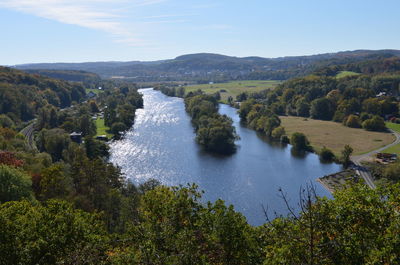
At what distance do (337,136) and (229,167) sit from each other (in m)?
24.0

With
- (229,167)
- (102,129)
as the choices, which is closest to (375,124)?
(229,167)

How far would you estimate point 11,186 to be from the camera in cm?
1939

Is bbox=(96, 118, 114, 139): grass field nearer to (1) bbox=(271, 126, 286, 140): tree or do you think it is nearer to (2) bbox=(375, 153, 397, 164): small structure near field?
(1) bbox=(271, 126, 286, 140): tree

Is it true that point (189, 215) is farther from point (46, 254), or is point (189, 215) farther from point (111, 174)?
point (111, 174)

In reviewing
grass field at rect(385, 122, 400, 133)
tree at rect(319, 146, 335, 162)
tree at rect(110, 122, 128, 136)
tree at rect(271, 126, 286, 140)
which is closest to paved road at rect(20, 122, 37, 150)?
tree at rect(110, 122, 128, 136)

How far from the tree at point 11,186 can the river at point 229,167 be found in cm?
1633

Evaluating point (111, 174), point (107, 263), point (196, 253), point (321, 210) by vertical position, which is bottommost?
point (111, 174)

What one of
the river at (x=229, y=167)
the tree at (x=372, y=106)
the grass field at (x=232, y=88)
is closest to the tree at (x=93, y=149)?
the river at (x=229, y=167)

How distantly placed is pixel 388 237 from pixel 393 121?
223 feet

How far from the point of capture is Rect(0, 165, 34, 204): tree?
19.4 meters

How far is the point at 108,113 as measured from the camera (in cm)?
6669

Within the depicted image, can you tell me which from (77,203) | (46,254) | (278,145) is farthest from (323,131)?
(46,254)

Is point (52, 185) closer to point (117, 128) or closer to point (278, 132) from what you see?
point (117, 128)

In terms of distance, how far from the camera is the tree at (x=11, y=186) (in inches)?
763
